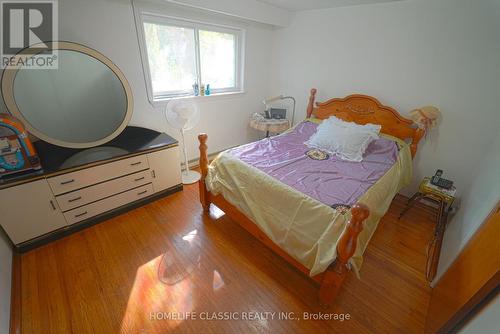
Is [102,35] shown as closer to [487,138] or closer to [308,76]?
[308,76]

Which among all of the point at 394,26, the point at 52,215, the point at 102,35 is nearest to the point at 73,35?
the point at 102,35

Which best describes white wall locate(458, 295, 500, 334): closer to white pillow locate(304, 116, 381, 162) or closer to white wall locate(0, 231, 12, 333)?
white pillow locate(304, 116, 381, 162)

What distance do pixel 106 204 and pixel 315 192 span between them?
1.95 meters

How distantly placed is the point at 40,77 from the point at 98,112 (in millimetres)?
458

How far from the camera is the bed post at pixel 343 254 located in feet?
3.47

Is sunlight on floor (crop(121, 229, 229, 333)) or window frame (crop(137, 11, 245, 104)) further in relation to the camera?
window frame (crop(137, 11, 245, 104))

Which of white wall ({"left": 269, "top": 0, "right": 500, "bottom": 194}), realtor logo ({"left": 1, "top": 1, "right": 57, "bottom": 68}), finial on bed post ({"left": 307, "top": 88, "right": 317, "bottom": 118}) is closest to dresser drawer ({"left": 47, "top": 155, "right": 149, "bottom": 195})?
realtor logo ({"left": 1, "top": 1, "right": 57, "bottom": 68})

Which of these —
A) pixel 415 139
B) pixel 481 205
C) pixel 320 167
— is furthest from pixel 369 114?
pixel 481 205

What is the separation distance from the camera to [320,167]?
6.16 ft

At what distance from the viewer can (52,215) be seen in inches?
66.9

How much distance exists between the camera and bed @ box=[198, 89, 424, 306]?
1.25m

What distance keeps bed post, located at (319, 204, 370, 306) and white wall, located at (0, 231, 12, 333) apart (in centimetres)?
183

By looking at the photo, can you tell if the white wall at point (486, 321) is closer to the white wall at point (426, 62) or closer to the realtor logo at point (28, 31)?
the white wall at point (426, 62)

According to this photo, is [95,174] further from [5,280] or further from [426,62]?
[426,62]
